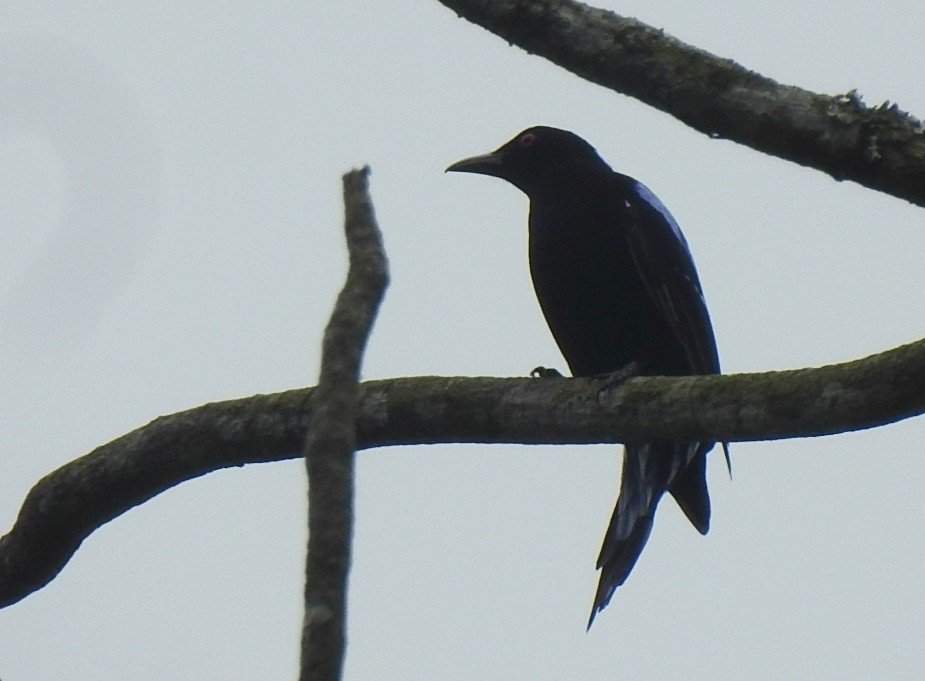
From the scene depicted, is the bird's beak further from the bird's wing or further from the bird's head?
the bird's wing

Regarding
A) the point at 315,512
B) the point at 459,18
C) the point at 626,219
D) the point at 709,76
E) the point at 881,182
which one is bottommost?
the point at 315,512

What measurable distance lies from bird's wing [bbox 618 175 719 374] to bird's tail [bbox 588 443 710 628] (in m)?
0.36

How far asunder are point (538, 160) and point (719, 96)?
3.12 m

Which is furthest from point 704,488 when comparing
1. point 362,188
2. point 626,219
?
point 362,188

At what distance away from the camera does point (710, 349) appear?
5.29 m

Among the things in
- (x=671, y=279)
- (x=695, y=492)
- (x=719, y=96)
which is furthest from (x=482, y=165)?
(x=719, y=96)

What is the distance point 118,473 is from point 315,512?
2240mm

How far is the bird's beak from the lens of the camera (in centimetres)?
632

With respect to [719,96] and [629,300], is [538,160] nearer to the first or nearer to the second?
[629,300]

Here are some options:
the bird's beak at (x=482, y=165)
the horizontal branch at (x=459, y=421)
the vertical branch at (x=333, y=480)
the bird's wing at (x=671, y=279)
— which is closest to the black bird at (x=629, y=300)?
the bird's wing at (x=671, y=279)

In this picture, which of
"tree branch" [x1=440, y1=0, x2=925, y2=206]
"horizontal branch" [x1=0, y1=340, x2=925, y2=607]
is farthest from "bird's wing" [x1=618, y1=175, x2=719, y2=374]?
"tree branch" [x1=440, y1=0, x2=925, y2=206]

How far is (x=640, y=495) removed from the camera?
4836mm

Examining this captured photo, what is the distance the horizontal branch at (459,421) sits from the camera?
9.89 ft

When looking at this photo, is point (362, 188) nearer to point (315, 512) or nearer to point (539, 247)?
point (315, 512)
